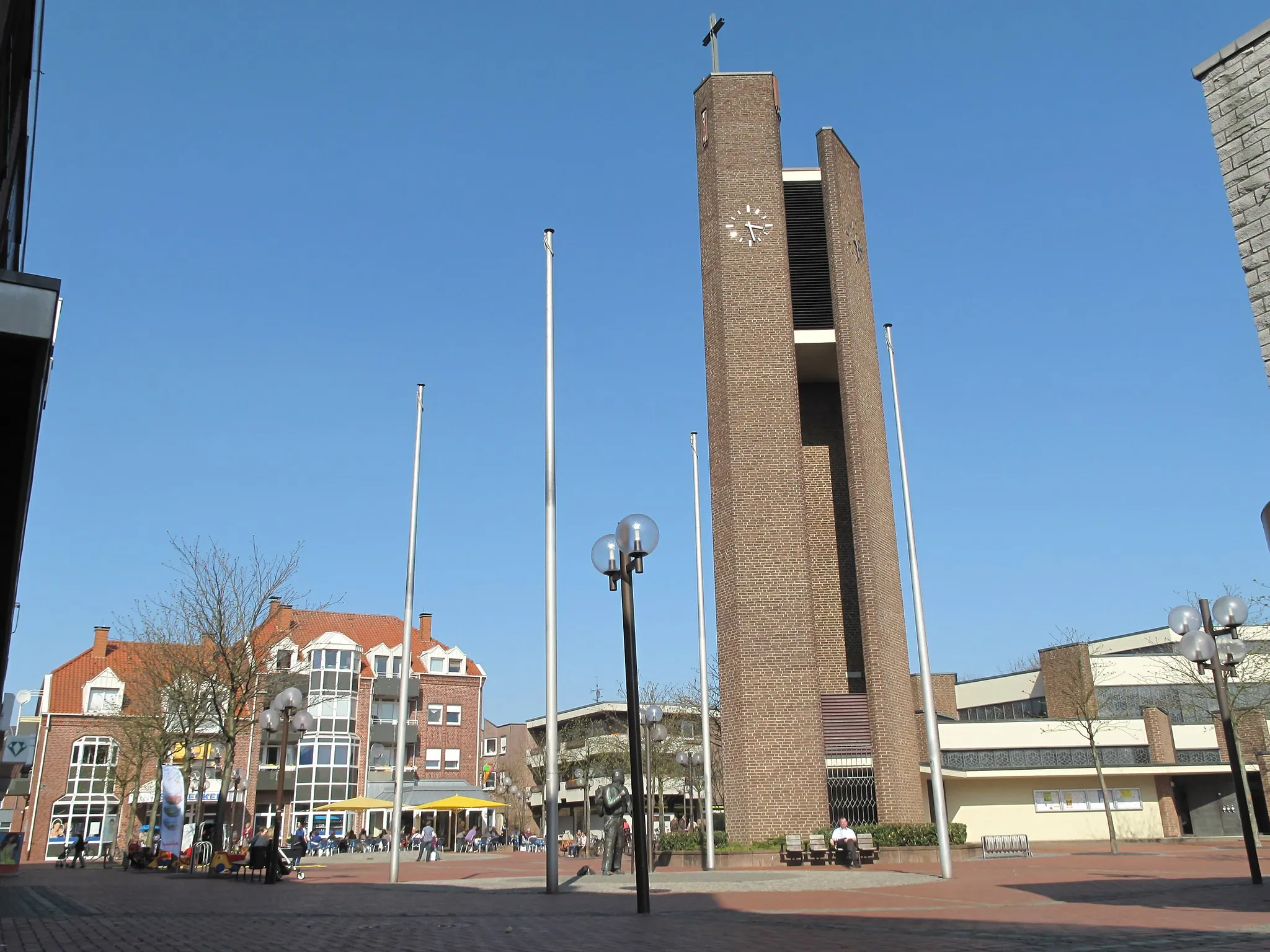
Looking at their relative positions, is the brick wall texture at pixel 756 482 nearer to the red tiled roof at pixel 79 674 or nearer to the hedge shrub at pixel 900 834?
the hedge shrub at pixel 900 834

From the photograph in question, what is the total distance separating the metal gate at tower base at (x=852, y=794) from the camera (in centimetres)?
2838

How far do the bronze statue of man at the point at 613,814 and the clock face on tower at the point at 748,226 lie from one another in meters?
17.4

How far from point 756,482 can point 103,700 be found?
161ft

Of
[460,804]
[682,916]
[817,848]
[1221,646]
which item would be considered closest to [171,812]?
[460,804]

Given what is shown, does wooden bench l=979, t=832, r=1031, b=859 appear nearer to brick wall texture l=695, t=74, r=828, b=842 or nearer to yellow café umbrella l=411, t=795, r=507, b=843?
brick wall texture l=695, t=74, r=828, b=842

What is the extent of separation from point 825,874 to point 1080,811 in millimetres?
27780

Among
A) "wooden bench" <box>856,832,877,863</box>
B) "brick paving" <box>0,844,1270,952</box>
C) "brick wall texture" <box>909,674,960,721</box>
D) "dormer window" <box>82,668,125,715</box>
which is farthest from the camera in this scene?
"dormer window" <box>82,668,125,715</box>

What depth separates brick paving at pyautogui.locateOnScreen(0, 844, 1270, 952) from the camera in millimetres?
9531

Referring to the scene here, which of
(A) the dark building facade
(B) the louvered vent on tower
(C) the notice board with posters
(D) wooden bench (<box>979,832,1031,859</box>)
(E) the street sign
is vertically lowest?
(D) wooden bench (<box>979,832,1031,859</box>)

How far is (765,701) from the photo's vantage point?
27859mm

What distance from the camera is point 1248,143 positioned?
11164 mm

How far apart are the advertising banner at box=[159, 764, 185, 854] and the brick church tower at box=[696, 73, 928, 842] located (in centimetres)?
1716

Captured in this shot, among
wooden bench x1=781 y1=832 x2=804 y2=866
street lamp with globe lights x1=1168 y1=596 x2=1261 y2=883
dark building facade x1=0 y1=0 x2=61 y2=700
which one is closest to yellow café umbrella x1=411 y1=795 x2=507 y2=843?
wooden bench x1=781 y1=832 x2=804 y2=866

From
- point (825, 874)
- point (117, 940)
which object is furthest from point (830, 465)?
point (117, 940)
